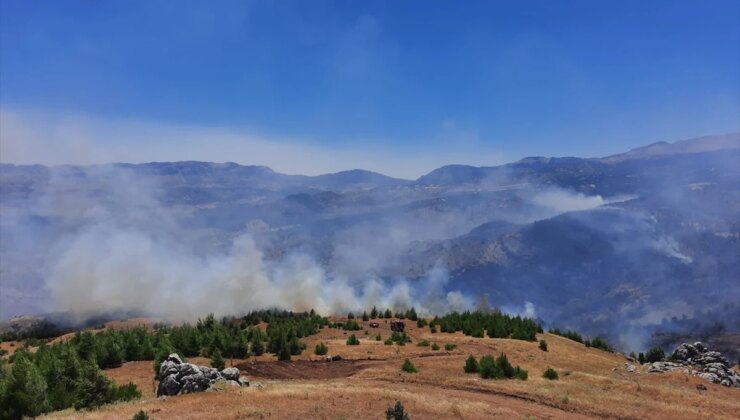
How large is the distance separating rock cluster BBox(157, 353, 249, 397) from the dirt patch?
1031 centimetres

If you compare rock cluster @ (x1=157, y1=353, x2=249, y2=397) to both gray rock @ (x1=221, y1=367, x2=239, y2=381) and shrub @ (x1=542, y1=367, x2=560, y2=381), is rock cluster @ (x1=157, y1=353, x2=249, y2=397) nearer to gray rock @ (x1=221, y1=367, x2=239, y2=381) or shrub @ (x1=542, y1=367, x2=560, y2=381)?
gray rock @ (x1=221, y1=367, x2=239, y2=381)

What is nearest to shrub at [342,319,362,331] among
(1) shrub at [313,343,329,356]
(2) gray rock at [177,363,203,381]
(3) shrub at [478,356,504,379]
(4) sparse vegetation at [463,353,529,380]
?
(1) shrub at [313,343,329,356]

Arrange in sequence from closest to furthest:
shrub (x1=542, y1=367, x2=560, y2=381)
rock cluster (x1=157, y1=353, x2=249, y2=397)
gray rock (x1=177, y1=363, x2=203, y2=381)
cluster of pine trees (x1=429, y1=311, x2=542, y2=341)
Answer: rock cluster (x1=157, y1=353, x2=249, y2=397) < gray rock (x1=177, y1=363, x2=203, y2=381) < shrub (x1=542, y1=367, x2=560, y2=381) < cluster of pine trees (x1=429, y1=311, x2=542, y2=341)

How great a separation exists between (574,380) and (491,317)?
116 ft

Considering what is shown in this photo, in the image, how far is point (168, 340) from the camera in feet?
174

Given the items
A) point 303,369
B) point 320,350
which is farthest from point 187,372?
point 320,350

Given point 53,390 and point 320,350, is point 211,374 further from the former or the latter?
point 320,350

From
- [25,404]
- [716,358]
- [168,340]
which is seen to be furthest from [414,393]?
[716,358]

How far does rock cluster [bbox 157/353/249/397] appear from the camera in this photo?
95.7 ft

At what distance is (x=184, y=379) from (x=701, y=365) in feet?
172

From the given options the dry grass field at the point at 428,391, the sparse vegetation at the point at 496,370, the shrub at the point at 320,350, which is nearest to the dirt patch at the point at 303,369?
the dry grass field at the point at 428,391

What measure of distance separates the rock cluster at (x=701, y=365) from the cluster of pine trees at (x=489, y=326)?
14.6m

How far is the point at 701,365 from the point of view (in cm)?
5562

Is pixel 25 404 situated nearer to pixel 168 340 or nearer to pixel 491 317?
pixel 168 340
